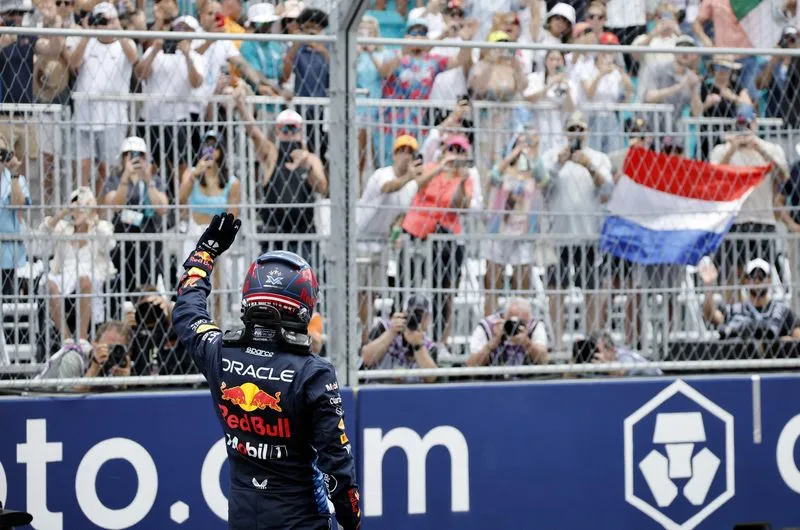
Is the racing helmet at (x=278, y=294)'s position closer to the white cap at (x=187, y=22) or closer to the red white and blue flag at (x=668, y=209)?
the red white and blue flag at (x=668, y=209)

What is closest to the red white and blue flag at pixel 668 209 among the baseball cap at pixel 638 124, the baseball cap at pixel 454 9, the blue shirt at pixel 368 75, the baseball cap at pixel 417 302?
the baseball cap at pixel 638 124

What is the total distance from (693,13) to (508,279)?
452 cm

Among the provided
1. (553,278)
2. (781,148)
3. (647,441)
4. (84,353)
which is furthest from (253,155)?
(781,148)

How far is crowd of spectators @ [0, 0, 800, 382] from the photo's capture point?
6574mm

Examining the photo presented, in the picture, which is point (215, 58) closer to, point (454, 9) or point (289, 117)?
point (289, 117)

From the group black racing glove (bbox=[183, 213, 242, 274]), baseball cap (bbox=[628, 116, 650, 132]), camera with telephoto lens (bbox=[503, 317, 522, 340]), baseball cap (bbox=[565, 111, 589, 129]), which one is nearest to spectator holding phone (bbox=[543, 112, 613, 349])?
Answer: baseball cap (bbox=[565, 111, 589, 129])

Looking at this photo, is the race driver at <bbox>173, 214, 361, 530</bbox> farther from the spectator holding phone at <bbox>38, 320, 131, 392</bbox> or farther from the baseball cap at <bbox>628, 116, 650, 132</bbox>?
the baseball cap at <bbox>628, 116, 650, 132</bbox>

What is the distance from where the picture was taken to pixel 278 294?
4.59 metres

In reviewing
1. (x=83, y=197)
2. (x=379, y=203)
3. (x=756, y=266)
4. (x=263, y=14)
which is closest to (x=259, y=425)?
(x=83, y=197)

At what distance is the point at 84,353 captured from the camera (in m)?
6.60

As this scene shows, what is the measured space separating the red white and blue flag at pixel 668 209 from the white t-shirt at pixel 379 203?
117cm

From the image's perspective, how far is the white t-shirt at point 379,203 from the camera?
703 cm

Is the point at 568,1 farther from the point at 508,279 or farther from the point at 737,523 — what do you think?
the point at 737,523

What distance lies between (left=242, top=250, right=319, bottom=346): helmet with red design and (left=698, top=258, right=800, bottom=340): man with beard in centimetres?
353
